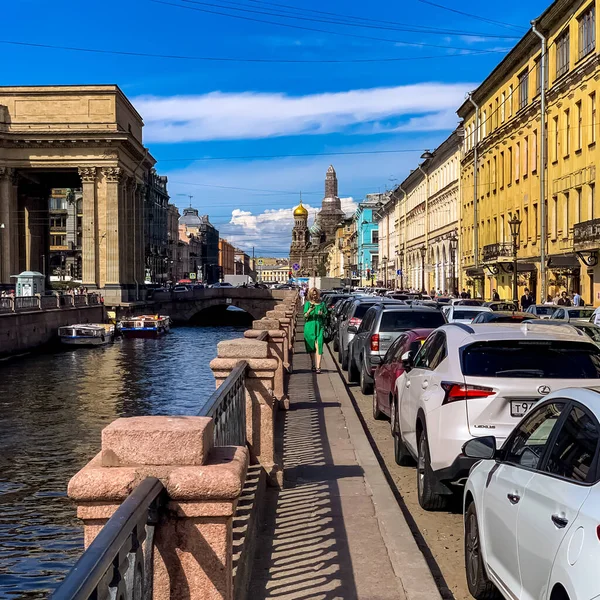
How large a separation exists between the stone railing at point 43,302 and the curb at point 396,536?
121ft

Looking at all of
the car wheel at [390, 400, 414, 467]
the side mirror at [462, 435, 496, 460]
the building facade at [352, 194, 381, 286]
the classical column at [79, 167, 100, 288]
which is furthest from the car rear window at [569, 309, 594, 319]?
the building facade at [352, 194, 381, 286]

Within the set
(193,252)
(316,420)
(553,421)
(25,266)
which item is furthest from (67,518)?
(193,252)

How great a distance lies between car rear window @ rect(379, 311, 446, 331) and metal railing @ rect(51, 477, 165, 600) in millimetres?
12963

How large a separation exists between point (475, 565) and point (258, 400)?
134 inches

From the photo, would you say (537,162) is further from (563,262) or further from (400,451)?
(400,451)

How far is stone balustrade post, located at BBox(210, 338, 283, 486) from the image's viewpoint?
834 centimetres

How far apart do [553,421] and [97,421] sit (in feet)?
68.4

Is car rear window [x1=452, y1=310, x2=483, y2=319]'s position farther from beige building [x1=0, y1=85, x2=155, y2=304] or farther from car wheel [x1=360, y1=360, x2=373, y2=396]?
beige building [x1=0, y1=85, x2=155, y2=304]

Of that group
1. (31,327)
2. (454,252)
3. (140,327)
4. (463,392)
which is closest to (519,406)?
(463,392)

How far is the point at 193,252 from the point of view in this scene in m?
180

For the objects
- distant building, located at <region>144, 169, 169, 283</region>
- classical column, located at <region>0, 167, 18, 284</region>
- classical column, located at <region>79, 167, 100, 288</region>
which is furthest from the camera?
distant building, located at <region>144, 169, 169, 283</region>

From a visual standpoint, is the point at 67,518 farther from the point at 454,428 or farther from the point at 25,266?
the point at 25,266

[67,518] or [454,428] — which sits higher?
[454,428]

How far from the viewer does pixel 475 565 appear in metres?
5.54
